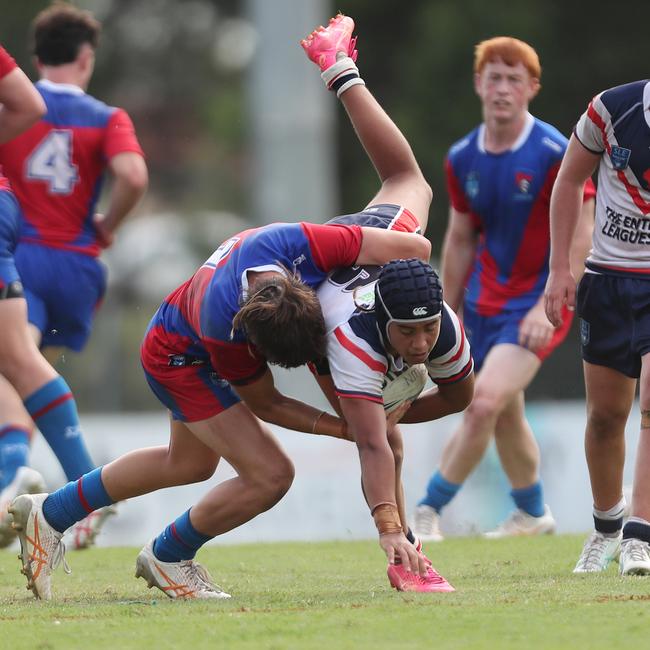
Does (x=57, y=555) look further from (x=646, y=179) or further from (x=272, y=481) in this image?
(x=646, y=179)

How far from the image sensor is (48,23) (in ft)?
28.2

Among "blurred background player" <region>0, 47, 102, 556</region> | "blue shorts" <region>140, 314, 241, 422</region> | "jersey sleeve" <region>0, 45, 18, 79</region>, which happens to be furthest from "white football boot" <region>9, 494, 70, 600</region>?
"jersey sleeve" <region>0, 45, 18, 79</region>

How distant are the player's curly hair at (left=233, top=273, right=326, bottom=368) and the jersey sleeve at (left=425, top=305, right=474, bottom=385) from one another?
472mm

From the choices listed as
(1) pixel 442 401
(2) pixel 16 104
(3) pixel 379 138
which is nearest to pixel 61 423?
(2) pixel 16 104

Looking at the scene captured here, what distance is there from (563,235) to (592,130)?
19.0 inches

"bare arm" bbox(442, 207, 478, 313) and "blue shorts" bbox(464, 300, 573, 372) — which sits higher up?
"bare arm" bbox(442, 207, 478, 313)

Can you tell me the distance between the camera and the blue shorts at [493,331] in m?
8.77

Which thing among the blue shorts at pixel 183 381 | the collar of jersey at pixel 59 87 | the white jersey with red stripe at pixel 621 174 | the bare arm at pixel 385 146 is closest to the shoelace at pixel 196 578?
the blue shorts at pixel 183 381

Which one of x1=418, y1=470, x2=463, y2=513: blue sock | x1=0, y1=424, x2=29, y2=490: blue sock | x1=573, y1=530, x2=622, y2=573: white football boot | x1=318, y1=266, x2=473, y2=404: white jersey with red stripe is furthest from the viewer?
x1=418, y1=470, x2=463, y2=513: blue sock

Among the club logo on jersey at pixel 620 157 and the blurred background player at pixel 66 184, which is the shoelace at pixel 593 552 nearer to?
the club logo on jersey at pixel 620 157

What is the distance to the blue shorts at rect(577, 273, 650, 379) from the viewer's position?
629 centimetres

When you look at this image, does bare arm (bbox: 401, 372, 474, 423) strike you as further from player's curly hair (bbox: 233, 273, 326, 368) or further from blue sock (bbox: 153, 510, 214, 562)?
blue sock (bbox: 153, 510, 214, 562)

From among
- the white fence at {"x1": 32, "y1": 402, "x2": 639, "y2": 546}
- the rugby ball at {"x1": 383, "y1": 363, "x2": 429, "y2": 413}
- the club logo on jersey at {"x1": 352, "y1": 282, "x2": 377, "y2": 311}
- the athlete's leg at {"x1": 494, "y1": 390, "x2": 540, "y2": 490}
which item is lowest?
the white fence at {"x1": 32, "y1": 402, "x2": 639, "y2": 546}

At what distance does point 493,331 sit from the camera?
8.91 m
